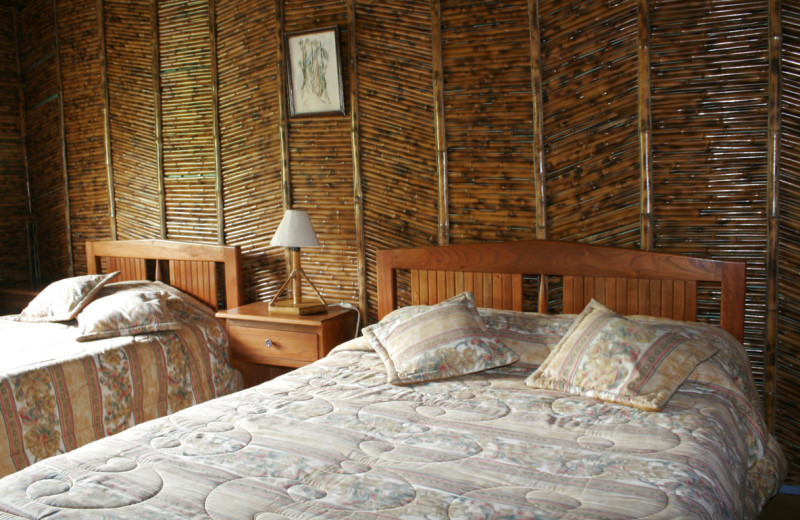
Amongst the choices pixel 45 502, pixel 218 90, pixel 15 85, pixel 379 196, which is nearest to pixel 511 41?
pixel 379 196

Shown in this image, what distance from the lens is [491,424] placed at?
6.02ft

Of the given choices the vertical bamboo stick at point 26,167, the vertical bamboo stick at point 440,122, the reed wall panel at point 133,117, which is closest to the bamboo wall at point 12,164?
the vertical bamboo stick at point 26,167

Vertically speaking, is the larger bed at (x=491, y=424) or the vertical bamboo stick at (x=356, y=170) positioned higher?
the vertical bamboo stick at (x=356, y=170)

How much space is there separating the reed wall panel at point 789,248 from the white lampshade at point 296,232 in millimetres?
1994

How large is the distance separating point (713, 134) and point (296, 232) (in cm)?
185

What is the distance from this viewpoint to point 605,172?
2.71m

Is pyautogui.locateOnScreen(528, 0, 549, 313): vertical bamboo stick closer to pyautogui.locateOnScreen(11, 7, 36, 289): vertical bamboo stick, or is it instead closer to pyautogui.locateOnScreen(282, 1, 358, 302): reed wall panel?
pyautogui.locateOnScreen(282, 1, 358, 302): reed wall panel

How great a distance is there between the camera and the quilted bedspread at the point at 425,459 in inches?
53.3

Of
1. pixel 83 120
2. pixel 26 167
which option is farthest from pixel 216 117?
pixel 26 167

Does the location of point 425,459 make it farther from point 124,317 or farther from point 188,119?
point 188,119

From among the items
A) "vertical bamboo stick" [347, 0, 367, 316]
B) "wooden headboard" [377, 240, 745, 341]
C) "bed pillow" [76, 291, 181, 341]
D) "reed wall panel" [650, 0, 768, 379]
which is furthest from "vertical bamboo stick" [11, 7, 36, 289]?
"reed wall panel" [650, 0, 768, 379]

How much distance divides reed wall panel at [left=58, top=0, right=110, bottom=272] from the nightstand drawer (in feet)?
4.99

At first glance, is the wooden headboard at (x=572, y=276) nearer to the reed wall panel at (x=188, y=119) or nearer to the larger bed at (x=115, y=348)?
the larger bed at (x=115, y=348)

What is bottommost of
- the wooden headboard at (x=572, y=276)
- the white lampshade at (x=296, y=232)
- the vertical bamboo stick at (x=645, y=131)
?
the wooden headboard at (x=572, y=276)
